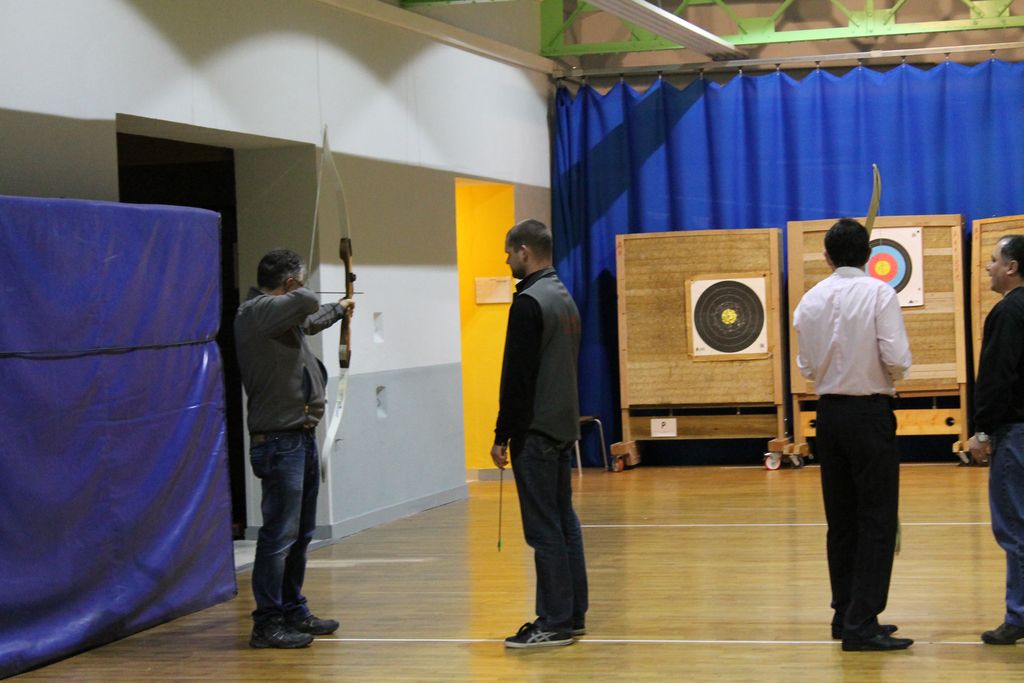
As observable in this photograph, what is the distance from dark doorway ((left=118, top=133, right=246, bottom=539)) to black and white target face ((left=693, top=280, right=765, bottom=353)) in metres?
3.19

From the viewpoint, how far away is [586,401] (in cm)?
887

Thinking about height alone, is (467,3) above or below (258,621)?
above

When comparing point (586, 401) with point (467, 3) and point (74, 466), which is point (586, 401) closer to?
point (467, 3)

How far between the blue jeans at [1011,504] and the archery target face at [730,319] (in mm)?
4658

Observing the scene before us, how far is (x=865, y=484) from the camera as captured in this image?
3.59m

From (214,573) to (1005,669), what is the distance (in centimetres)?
270

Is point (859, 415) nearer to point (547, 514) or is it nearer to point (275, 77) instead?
point (547, 514)

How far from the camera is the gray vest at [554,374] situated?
3.80m

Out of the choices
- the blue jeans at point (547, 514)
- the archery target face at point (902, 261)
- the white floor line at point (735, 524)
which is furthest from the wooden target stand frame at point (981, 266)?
the blue jeans at point (547, 514)

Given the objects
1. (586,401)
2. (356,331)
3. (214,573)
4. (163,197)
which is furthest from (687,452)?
(214,573)

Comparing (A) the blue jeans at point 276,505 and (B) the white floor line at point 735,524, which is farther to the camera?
(B) the white floor line at point 735,524

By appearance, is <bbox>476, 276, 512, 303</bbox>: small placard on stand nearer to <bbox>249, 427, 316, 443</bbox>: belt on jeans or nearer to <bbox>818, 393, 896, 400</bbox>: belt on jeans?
<bbox>249, 427, 316, 443</bbox>: belt on jeans

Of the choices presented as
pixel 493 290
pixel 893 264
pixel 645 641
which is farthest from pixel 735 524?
pixel 893 264

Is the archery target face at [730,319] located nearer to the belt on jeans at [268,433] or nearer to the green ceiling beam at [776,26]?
the green ceiling beam at [776,26]
